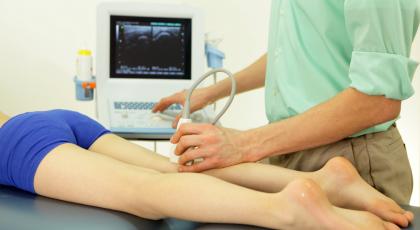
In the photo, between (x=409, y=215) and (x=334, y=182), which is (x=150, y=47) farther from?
(x=409, y=215)

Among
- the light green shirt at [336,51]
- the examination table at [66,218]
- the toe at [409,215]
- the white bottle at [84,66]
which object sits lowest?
the examination table at [66,218]

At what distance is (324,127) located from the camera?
1.20 metres

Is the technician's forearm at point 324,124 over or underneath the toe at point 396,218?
over

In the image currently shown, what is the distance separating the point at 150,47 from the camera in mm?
2201

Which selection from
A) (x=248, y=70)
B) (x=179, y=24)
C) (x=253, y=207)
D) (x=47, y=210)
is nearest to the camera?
(x=253, y=207)

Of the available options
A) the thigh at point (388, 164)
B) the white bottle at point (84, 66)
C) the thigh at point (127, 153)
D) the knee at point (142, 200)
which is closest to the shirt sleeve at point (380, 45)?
the thigh at point (388, 164)

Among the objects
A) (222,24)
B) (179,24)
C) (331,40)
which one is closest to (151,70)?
(179,24)

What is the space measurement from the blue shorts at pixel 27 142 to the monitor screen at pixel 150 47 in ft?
2.60

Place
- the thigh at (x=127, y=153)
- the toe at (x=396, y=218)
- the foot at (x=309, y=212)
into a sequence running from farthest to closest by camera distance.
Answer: the thigh at (x=127, y=153)
the toe at (x=396, y=218)
the foot at (x=309, y=212)

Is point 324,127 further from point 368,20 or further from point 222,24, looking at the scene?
point 222,24

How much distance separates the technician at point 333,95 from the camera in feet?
3.62

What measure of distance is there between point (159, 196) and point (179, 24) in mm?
1230

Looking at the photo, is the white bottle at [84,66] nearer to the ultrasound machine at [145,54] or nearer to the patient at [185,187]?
the ultrasound machine at [145,54]

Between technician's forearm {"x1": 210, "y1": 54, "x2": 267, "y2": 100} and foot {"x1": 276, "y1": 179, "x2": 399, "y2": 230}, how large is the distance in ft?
2.57
